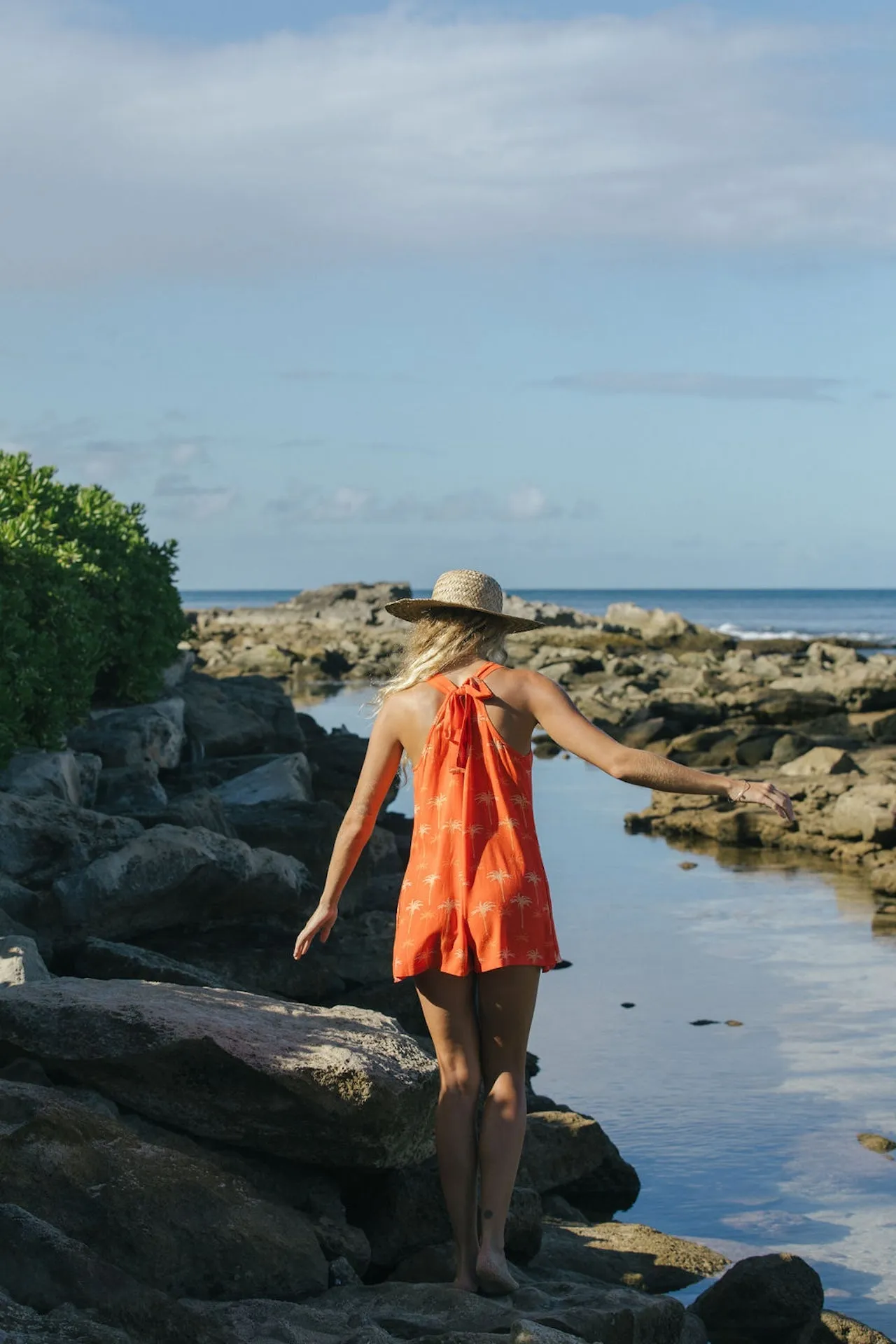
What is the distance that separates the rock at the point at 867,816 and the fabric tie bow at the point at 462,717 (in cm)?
1231

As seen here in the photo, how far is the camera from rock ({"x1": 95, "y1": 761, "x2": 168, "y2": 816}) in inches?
468

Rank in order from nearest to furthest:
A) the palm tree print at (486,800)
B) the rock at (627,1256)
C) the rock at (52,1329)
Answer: the rock at (52,1329) → the palm tree print at (486,800) → the rock at (627,1256)

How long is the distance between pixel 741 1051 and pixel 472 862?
Answer: 5.07 metres

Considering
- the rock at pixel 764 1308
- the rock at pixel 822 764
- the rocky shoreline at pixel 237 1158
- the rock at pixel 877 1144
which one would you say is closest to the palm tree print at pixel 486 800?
the rocky shoreline at pixel 237 1158

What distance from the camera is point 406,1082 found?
5.70 m

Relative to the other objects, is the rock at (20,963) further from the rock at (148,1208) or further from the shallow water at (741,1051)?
the shallow water at (741,1051)

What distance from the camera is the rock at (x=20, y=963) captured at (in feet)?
20.6

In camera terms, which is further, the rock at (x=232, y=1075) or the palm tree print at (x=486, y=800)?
Answer: the rock at (x=232, y=1075)

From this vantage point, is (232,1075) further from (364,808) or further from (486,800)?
(486,800)

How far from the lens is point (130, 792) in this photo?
12375 mm

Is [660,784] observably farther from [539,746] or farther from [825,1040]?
[539,746]

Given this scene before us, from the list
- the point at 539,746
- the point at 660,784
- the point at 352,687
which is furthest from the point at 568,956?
the point at 352,687

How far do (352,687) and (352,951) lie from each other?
3588 centimetres

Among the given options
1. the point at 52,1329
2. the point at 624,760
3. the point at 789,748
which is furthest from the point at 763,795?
the point at 789,748
